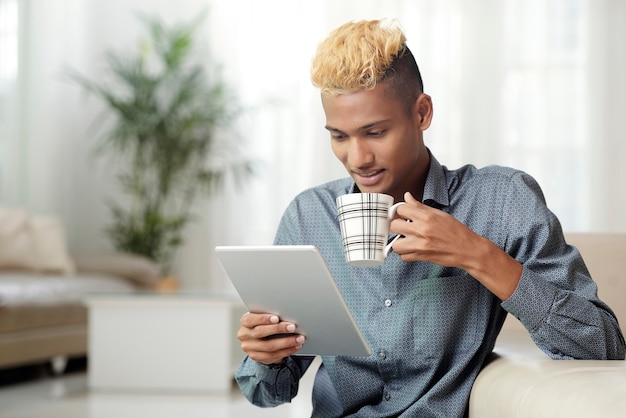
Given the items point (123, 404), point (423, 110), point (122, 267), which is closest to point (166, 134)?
point (122, 267)

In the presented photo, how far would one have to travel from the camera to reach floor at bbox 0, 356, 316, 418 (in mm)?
3525

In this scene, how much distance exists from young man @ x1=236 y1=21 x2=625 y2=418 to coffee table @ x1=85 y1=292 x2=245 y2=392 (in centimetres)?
268

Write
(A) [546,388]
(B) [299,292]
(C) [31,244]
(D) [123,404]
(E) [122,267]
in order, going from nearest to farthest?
(A) [546,388]
(B) [299,292]
(D) [123,404]
(C) [31,244]
(E) [122,267]

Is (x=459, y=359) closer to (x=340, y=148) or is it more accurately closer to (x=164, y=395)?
(x=340, y=148)

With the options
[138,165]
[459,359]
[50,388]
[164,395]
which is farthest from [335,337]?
[138,165]

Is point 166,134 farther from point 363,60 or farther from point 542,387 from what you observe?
point 542,387

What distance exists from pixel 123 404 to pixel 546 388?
3.04 m

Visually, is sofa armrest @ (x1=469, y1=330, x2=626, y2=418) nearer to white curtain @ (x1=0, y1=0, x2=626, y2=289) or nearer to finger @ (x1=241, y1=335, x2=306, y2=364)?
finger @ (x1=241, y1=335, x2=306, y2=364)

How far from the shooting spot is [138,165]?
20.0 ft

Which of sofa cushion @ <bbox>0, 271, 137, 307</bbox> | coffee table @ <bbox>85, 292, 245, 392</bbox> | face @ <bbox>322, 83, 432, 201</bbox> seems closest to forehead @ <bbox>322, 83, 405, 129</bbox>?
face @ <bbox>322, 83, 432, 201</bbox>

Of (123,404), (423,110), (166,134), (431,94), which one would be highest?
(431,94)

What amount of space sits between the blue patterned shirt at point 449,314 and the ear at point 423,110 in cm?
7

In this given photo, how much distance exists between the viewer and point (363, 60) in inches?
50.8

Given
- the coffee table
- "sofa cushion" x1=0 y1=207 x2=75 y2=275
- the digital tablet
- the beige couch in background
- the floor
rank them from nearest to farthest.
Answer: the digital tablet, the floor, the coffee table, the beige couch in background, "sofa cushion" x1=0 y1=207 x2=75 y2=275
